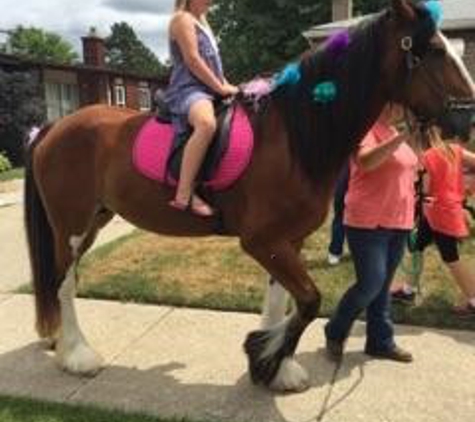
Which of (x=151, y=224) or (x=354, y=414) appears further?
(x=151, y=224)

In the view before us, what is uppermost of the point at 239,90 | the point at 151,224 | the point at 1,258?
the point at 239,90

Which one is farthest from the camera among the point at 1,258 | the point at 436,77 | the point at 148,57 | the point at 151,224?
the point at 148,57

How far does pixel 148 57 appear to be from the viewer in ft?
376

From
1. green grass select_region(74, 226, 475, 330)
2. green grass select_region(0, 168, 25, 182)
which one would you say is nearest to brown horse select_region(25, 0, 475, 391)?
green grass select_region(74, 226, 475, 330)

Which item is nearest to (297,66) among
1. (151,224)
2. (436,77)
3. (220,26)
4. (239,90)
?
(239,90)

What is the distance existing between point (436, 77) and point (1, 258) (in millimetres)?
5717

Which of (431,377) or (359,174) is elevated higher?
(359,174)

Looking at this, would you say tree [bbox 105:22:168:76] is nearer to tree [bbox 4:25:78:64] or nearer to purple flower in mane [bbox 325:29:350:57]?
tree [bbox 4:25:78:64]

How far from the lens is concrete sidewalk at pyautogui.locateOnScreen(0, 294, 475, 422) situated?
4227 mm

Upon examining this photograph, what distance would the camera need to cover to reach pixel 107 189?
15.1ft

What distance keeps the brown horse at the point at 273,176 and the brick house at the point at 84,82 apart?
2444cm

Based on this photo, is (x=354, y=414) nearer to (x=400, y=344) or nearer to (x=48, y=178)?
(x=400, y=344)

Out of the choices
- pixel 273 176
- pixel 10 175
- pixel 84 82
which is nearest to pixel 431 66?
pixel 273 176

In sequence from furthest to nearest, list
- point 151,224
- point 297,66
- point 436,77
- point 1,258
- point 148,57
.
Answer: point 148,57 → point 1,258 → point 151,224 → point 297,66 → point 436,77
